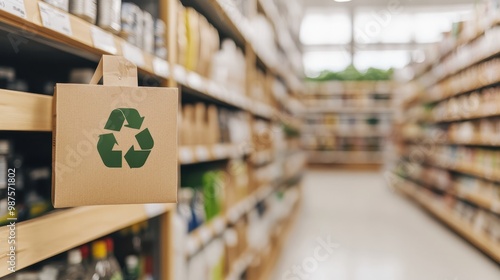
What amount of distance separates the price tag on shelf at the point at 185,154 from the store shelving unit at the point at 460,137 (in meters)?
3.02

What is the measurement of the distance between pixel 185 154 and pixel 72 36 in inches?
33.7

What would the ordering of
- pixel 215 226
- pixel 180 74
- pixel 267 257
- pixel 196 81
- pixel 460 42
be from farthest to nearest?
pixel 460 42 → pixel 267 257 → pixel 215 226 → pixel 196 81 → pixel 180 74

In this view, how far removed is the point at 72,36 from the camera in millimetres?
969

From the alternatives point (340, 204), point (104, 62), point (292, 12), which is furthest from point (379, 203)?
point (104, 62)

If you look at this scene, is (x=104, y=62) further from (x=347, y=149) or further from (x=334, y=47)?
(x=334, y=47)

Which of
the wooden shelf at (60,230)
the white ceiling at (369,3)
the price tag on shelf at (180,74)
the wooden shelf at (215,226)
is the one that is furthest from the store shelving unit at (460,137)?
the white ceiling at (369,3)

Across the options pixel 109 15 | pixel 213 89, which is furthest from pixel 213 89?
pixel 109 15

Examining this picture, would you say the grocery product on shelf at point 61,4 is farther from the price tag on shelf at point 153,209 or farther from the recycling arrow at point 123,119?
the price tag on shelf at point 153,209

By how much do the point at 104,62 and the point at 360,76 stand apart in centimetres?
1250

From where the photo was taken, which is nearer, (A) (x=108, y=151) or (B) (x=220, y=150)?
(A) (x=108, y=151)

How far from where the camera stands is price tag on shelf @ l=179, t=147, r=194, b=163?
1717mm

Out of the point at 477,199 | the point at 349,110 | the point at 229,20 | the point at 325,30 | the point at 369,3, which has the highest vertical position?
the point at 369,3

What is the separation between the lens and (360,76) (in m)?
12.9

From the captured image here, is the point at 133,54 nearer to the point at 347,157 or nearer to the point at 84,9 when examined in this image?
the point at 84,9
